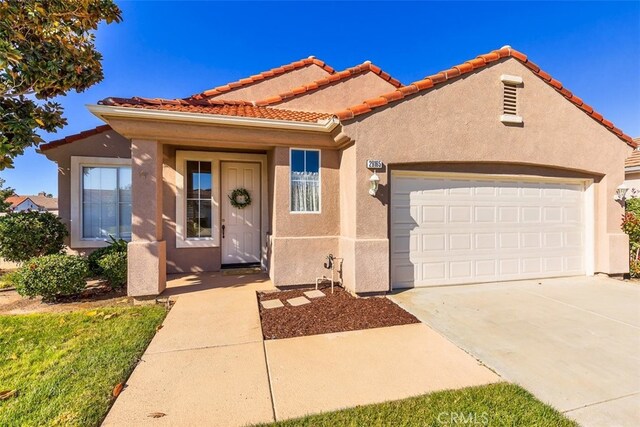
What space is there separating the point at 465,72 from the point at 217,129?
5.97 meters

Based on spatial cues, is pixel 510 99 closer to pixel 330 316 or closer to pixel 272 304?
pixel 330 316

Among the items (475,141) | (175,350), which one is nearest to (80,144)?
(175,350)

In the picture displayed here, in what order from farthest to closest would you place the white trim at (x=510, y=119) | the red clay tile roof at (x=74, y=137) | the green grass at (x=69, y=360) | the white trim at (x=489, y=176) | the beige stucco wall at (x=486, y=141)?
the red clay tile roof at (x=74, y=137)
the white trim at (x=510, y=119)
the white trim at (x=489, y=176)
the beige stucco wall at (x=486, y=141)
the green grass at (x=69, y=360)

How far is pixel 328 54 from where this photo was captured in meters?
10.4

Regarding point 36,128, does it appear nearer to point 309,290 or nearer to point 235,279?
point 235,279

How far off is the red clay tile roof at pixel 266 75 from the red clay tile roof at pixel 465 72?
3.86 meters

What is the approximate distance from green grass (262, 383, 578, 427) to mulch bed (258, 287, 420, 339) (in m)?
1.83

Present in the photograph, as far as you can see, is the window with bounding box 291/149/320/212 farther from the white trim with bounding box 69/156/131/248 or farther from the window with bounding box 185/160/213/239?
the white trim with bounding box 69/156/131/248

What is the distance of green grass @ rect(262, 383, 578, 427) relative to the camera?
2660mm

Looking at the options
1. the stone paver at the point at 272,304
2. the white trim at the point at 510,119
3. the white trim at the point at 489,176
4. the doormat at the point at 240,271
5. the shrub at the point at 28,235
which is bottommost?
the stone paver at the point at 272,304

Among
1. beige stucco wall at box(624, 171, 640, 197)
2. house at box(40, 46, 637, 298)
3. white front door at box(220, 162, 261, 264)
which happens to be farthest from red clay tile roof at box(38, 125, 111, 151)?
beige stucco wall at box(624, 171, 640, 197)

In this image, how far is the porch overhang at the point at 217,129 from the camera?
5.93 m

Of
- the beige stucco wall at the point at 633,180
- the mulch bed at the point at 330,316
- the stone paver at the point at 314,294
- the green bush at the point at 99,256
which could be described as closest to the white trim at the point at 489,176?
the mulch bed at the point at 330,316

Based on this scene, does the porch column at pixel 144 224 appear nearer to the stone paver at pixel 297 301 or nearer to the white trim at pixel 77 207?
the stone paver at pixel 297 301
